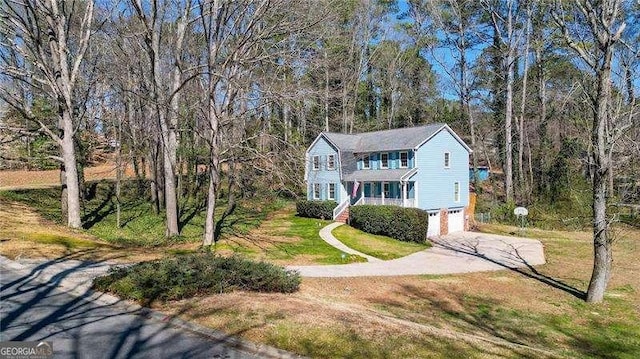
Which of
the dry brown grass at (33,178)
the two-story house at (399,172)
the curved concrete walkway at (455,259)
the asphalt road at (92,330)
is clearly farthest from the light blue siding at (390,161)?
the asphalt road at (92,330)

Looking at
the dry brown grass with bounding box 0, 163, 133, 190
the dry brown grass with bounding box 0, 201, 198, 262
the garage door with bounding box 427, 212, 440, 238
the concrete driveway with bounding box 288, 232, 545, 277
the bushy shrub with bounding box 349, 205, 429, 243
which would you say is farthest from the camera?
the dry brown grass with bounding box 0, 163, 133, 190

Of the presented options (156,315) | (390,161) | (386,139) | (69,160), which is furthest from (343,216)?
(156,315)

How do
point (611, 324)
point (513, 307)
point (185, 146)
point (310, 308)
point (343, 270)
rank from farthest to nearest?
point (185, 146)
point (343, 270)
point (513, 307)
point (611, 324)
point (310, 308)

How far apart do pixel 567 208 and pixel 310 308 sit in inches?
1394

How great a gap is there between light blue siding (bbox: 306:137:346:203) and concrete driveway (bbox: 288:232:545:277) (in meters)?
9.05

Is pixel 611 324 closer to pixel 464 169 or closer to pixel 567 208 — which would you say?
pixel 464 169

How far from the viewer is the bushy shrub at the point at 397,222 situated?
1086 inches

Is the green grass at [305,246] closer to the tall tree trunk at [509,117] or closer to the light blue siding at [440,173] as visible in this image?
the light blue siding at [440,173]

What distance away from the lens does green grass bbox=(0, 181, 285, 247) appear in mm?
22866

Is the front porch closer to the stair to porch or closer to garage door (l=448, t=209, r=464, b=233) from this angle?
the stair to porch

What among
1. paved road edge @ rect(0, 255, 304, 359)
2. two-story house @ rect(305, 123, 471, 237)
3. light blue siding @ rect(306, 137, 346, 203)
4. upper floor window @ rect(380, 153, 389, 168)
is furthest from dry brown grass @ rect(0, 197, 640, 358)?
upper floor window @ rect(380, 153, 389, 168)

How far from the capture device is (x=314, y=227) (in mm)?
29688

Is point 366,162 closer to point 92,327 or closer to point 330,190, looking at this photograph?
point 330,190

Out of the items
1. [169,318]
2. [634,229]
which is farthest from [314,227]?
[634,229]
